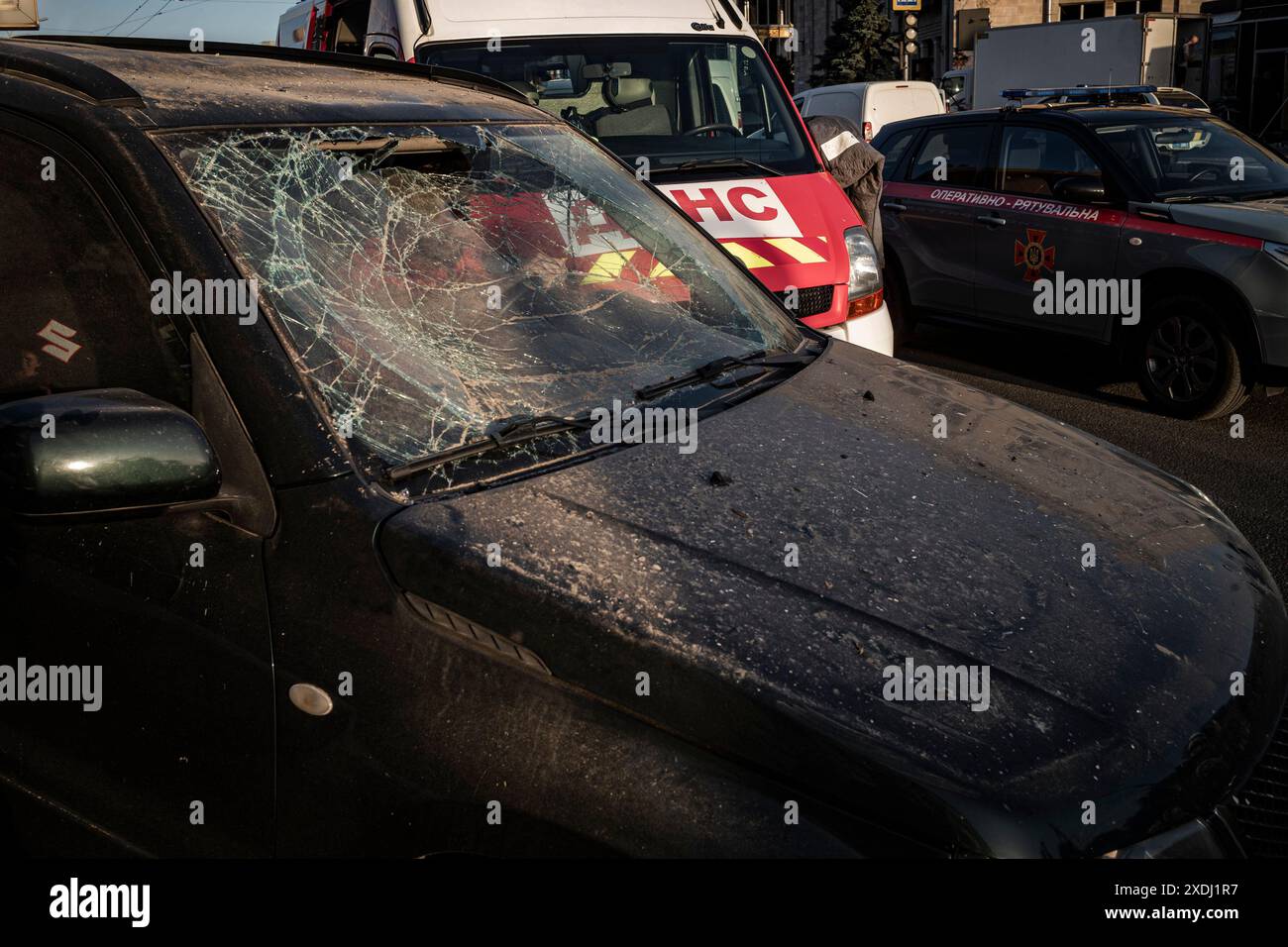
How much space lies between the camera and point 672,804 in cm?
158

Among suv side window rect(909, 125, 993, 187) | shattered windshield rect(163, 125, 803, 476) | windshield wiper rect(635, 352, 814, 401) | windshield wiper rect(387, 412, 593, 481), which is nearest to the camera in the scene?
windshield wiper rect(387, 412, 593, 481)

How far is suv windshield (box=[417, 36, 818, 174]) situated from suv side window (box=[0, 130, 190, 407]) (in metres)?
4.42

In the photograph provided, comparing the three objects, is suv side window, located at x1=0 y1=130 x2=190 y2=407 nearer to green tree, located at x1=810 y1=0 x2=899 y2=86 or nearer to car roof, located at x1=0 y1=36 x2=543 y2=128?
car roof, located at x1=0 y1=36 x2=543 y2=128

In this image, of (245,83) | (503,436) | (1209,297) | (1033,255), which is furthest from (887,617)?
(1033,255)

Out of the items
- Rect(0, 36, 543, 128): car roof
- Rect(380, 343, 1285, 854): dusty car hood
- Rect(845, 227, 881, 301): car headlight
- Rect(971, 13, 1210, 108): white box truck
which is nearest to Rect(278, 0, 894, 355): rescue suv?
Rect(845, 227, 881, 301): car headlight

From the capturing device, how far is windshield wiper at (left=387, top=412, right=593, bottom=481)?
196 centimetres

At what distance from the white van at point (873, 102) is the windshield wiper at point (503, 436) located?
1832cm

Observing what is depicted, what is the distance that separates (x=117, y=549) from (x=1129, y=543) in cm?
167

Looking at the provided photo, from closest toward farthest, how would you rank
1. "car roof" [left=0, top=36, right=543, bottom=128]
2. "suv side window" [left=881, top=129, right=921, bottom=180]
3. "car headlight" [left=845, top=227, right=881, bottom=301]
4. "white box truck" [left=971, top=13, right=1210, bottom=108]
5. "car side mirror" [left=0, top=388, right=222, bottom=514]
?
"car side mirror" [left=0, top=388, right=222, bottom=514]
"car roof" [left=0, top=36, right=543, bottom=128]
"car headlight" [left=845, top=227, right=881, bottom=301]
"suv side window" [left=881, top=129, right=921, bottom=180]
"white box truck" [left=971, top=13, right=1210, bottom=108]

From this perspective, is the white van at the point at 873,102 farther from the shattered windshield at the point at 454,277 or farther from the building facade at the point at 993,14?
the shattered windshield at the point at 454,277

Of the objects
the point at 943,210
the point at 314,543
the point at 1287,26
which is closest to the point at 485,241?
the point at 314,543

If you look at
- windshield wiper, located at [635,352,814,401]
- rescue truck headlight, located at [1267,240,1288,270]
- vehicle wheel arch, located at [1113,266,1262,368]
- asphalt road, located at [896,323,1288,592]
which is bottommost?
asphalt road, located at [896,323,1288,592]

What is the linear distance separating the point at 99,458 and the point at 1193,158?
25.6 feet

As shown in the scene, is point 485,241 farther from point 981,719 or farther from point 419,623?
point 981,719
